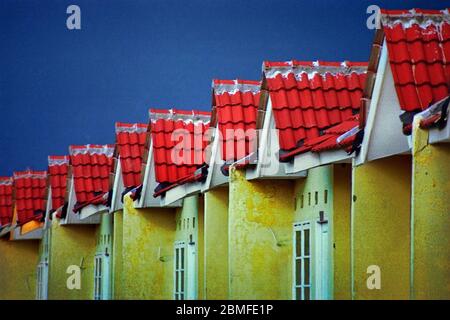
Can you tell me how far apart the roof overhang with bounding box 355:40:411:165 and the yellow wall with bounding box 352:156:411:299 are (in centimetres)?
47

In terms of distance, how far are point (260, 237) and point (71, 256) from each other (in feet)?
44.9

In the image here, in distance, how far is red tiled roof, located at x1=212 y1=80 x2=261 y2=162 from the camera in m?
20.0

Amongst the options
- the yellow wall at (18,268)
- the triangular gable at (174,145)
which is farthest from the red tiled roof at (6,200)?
the triangular gable at (174,145)

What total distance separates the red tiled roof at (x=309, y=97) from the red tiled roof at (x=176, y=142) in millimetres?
5190

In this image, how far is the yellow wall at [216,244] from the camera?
2070cm

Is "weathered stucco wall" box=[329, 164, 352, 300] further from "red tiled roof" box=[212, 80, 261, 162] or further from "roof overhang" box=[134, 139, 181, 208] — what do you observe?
"roof overhang" box=[134, 139, 181, 208]

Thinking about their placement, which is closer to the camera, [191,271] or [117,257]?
[191,271]

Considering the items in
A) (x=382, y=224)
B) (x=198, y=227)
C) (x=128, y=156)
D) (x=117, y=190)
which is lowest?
(x=382, y=224)

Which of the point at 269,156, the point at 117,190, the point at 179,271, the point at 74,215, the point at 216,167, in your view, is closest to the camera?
the point at 269,156

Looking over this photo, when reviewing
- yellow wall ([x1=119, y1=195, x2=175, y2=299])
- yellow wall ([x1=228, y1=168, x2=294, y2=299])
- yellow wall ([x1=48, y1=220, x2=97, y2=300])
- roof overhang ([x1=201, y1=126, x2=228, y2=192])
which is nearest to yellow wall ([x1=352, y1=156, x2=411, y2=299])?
yellow wall ([x1=228, y1=168, x2=294, y2=299])

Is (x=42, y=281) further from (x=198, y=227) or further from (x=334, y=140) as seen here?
(x=334, y=140)

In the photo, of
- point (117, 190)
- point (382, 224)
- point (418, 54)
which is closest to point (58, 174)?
point (117, 190)

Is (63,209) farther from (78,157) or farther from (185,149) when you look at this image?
(185,149)

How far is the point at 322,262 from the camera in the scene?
56.1ft
